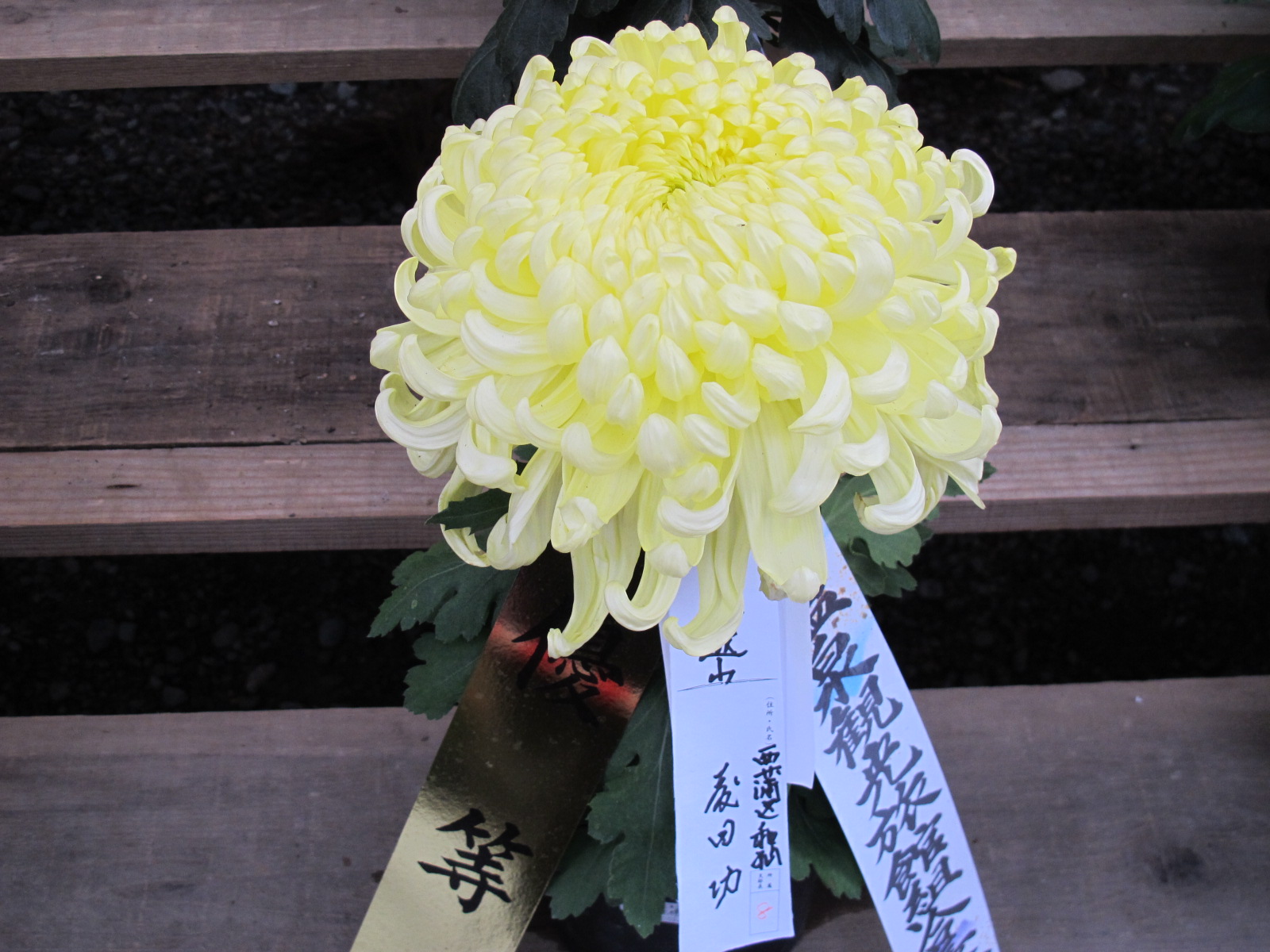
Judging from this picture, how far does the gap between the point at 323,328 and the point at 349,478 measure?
0.59ft

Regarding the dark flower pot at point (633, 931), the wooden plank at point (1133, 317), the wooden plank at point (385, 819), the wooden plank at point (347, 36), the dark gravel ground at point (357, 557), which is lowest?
the dark gravel ground at point (357, 557)

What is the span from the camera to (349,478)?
90cm

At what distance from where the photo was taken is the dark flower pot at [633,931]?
734 mm

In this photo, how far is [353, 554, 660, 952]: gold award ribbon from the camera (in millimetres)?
622

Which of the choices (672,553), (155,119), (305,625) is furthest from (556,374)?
(155,119)

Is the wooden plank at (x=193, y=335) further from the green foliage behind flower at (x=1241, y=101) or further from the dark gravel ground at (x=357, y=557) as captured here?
the green foliage behind flower at (x=1241, y=101)

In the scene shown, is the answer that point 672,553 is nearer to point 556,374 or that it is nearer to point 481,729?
point 556,374

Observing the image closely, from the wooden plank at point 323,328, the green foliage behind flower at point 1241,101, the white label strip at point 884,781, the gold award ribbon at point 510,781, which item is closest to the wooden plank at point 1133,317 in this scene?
the wooden plank at point 323,328

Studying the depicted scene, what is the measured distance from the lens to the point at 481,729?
2.07ft

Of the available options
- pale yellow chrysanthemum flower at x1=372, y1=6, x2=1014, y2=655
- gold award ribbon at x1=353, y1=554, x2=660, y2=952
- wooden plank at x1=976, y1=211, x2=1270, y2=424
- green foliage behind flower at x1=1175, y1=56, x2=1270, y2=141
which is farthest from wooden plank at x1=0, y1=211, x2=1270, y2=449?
pale yellow chrysanthemum flower at x1=372, y1=6, x2=1014, y2=655

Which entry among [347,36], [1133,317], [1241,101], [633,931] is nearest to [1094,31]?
[1241,101]

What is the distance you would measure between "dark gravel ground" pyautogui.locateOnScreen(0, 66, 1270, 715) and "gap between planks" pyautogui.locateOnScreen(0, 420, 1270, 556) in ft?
1.80

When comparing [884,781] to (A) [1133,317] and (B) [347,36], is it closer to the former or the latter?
(A) [1133,317]

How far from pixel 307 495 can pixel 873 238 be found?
1.98 feet
